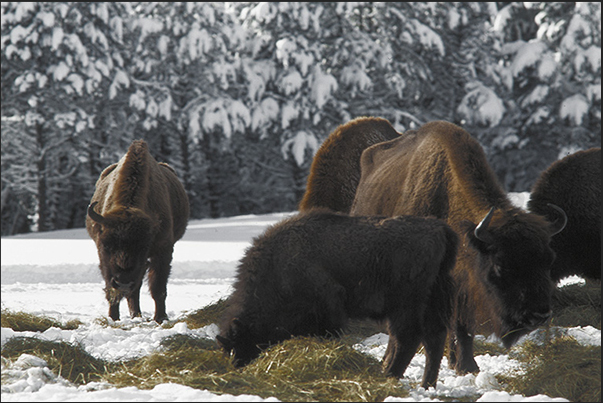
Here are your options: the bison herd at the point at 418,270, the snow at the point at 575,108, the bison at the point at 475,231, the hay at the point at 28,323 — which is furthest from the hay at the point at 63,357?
the snow at the point at 575,108

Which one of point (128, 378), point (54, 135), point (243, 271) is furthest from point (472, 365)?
point (54, 135)

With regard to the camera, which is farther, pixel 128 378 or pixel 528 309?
pixel 528 309

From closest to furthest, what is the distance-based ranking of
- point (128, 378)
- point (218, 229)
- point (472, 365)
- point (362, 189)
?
1. point (128, 378)
2. point (472, 365)
3. point (362, 189)
4. point (218, 229)

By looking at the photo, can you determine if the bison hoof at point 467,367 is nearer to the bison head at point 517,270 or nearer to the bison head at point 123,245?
the bison head at point 517,270

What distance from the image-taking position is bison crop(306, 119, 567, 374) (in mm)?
4590

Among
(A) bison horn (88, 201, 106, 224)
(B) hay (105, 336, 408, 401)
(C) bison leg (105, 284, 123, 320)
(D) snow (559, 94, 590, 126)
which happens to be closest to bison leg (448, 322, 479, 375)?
(B) hay (105, 336, 408, 401)

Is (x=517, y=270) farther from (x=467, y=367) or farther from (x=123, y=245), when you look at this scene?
(x=123, y=245)

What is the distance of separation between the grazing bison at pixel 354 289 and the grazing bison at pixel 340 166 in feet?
12.0

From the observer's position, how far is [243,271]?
4871mm

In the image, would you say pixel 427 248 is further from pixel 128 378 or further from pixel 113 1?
pixel 113 1

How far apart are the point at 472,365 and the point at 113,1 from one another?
897 inches

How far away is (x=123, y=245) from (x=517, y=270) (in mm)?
4048

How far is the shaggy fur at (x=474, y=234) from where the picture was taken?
4590 mm

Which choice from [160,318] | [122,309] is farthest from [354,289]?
[122,309]
